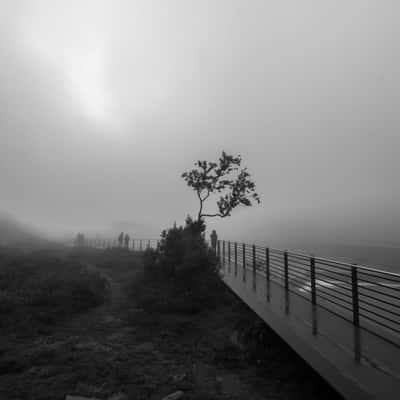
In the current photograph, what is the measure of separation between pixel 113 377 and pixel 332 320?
3.88 m

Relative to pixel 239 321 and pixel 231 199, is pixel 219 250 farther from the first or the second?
pixel 239 321

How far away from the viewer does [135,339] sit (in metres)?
6.14

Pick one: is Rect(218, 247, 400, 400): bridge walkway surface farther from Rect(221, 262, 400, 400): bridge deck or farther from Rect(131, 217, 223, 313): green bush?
Rect(131, 217, 223, 313): green bush

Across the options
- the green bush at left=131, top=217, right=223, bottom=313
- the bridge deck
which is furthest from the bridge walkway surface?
the green bush at left=131, top=217, right=223, bottom=313

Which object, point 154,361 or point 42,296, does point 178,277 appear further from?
point 154,361

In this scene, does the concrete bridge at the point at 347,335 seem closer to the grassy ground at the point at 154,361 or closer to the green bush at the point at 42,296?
the grassy ground at the point at 154,361

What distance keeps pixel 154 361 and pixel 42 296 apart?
5325mm

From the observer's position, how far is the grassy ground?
3975 mm

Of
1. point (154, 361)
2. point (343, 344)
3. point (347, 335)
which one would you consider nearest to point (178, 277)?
point (154, 361)

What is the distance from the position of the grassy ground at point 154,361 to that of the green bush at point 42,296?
58cm

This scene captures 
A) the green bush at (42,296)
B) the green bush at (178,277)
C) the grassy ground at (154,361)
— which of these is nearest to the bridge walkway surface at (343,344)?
the grassy ground at (154,361)

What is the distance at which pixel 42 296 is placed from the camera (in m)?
8.41

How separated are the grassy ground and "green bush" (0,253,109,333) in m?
0.58

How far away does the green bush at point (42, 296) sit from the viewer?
6.96m
